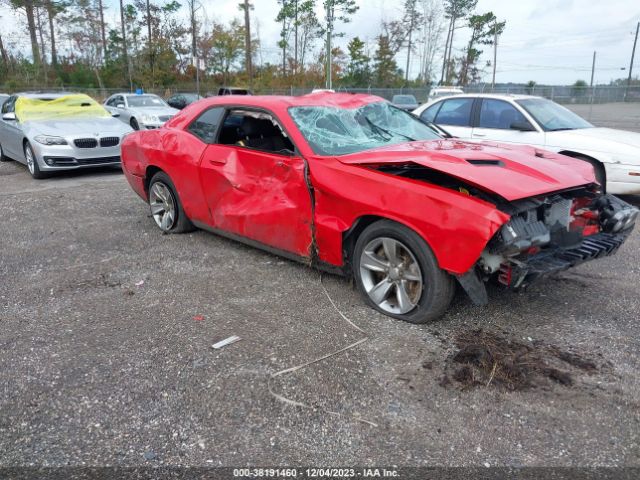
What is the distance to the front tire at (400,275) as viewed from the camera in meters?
3.34

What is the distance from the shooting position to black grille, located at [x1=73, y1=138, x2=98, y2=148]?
30.3 feet

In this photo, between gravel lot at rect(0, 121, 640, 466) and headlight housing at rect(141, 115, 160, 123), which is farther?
headlight housing at rect(141, 115, 160, 123)

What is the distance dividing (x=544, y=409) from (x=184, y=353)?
82.6 inches

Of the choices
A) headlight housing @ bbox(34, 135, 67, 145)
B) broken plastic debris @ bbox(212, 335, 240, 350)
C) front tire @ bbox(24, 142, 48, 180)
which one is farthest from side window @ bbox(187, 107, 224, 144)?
front tire @ bbox(24, 142, 48, 180)

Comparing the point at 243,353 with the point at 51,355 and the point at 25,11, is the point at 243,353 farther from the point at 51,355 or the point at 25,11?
the point at 25,11

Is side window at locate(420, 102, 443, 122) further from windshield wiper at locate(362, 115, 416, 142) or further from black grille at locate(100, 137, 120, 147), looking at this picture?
black grille at locate(100, 137, 120, 147)

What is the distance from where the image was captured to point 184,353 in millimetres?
3232

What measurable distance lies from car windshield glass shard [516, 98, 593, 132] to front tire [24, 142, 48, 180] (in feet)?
26.7

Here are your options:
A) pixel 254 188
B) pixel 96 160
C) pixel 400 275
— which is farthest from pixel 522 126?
pixel 96 160

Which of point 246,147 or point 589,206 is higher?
point 246,147

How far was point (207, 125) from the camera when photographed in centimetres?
502

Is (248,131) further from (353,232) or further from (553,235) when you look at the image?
(553,235)

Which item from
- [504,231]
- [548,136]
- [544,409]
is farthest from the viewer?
[548,136]

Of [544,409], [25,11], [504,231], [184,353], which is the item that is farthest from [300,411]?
[25,11]
